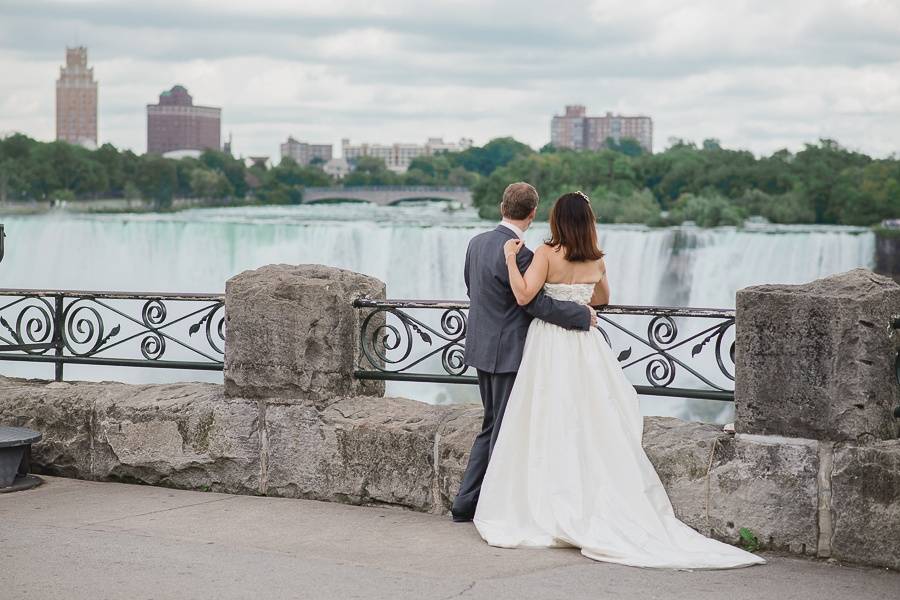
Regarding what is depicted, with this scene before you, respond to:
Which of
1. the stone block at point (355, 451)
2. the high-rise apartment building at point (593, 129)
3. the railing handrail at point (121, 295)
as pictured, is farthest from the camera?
the high-rise apartment building at point (593, 129)

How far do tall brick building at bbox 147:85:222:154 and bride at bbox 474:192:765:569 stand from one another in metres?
87.0

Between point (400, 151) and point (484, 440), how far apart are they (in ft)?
292

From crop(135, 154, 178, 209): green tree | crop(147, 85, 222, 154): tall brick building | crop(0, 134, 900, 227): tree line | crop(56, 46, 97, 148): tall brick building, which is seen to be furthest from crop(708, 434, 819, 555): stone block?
crop(147, 85, 222, 154): tall brick building

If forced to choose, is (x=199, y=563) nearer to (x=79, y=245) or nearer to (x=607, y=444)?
(x=607, y=444)

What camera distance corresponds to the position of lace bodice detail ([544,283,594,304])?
5.68 meters

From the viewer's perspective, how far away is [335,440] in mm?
6449

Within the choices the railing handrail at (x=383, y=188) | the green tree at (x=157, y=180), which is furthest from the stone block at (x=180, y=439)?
the railing handrail at (x=383, y=188)

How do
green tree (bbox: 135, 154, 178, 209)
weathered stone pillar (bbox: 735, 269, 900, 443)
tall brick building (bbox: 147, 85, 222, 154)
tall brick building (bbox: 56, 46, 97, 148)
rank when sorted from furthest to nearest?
tall brick building (bbox: 147, 85, 222, 154), tall brick building (bbox: 56, 46, 97, 148), green tree (bbox: 135, 154, 178, 209), weathered stone pillar (bbox: 735, 269, 900, 443)

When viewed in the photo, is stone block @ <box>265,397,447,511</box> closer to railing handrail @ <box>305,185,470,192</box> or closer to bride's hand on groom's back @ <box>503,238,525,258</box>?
bride's hand on groom's back @ <box>503,238,525,258</box>

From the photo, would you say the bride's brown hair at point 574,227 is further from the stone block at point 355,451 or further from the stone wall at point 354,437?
the stone block at point 355,451

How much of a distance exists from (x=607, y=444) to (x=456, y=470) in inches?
35.3

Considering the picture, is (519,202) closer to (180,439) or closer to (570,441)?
(570,441)

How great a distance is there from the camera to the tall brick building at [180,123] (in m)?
96.5

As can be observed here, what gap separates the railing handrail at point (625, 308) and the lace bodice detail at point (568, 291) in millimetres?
241
